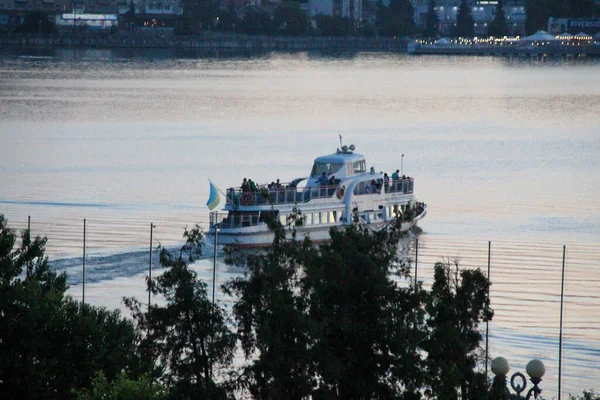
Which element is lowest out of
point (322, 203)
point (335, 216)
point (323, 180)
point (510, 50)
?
point (335, 216)

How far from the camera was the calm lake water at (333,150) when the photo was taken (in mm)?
34250

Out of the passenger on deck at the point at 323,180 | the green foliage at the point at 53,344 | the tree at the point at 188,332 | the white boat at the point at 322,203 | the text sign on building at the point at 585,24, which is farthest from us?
the text sign on building at the point at 585,24

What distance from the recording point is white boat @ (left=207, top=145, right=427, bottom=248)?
123 feet

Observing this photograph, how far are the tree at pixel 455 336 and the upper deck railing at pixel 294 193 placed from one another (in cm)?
1647

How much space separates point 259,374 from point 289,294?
1.23 metres

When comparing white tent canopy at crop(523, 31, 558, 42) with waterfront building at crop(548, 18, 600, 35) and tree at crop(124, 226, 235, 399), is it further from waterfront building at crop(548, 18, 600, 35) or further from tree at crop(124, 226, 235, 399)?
tree at crop(124, 226, 235, 399)

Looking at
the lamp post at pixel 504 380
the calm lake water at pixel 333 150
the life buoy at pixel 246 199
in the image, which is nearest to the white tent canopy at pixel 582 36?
the calm lake water at pixel 333 150

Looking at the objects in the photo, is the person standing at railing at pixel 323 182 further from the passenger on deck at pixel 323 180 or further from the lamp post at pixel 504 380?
the lamp post at pixel 504 380

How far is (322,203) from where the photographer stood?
3953cm

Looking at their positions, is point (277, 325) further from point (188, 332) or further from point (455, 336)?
point (455, 336)

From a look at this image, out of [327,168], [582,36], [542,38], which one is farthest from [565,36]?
[327,168]

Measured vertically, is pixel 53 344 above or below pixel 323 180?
below

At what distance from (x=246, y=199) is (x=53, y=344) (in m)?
15.0

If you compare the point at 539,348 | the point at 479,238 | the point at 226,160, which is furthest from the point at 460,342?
the point at 226,160
